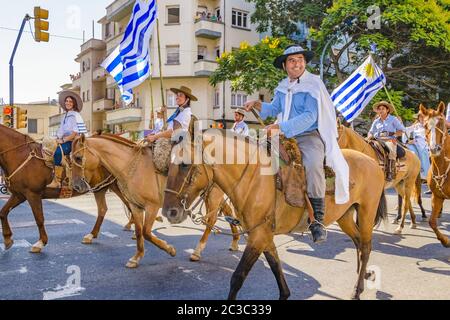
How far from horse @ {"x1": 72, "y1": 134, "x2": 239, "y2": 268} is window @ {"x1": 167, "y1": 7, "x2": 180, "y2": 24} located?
28971mm

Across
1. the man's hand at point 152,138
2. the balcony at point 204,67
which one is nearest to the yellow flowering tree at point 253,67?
the balcony at point 204,67

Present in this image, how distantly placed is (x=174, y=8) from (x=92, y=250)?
29416 millimetres

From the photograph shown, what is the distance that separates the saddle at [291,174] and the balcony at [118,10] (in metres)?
33.3

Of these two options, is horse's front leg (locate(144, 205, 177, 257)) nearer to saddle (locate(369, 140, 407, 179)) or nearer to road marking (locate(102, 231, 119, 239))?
road marking (locate(102, 231, 119, 239))

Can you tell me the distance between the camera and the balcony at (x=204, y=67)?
107 feet

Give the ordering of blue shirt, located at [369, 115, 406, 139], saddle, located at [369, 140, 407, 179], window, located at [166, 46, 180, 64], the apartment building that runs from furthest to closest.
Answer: window, located at [166, 46, 180, 64], the apartment building, blue shirt, located at [369, 115, 406, 139], saddle, located at [369, 140, 407, 179]

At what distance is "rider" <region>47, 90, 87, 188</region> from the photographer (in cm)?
769

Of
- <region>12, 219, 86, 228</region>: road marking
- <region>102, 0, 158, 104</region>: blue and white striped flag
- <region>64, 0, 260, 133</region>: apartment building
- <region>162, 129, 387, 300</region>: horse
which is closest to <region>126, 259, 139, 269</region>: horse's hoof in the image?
<region>162, 129, 387, 300</region>: horse

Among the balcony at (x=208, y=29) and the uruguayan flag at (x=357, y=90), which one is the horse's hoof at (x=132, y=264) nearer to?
the uruguayan flag at (x=357, y=90)

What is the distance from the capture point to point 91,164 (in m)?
6.97

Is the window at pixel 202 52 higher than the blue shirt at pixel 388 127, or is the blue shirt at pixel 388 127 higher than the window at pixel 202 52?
the window at pixel 202 52

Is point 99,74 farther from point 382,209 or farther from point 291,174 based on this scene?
point 291,174

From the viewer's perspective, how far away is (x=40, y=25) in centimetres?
1488
